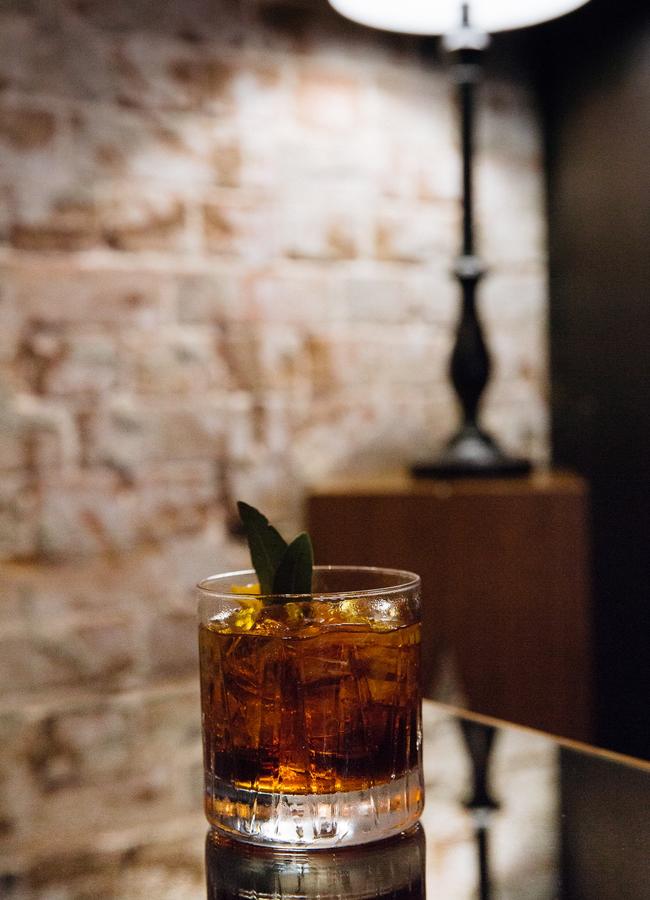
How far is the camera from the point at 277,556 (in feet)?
1.86

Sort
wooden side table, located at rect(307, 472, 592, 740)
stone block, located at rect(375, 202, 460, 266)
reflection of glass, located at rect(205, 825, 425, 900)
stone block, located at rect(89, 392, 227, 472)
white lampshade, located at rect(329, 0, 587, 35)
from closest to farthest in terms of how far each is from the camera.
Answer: reflection of glass, located at rect(205, 825, 425, 900), white lampshade, located at rect(329, 0, 587, 35), wooden side table, located at rect(307, 472, 592, 740), stone block, located at rect(89, 392, 227, 472), stone block, located at rect(375, 202, 460, 266)

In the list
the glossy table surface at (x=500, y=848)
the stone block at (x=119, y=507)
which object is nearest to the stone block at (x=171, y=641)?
the stone block at (x=119, y=507)

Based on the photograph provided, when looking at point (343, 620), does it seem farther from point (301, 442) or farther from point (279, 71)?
point (279, 71)

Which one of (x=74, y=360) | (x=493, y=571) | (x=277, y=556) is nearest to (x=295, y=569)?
(x=277, y=556)

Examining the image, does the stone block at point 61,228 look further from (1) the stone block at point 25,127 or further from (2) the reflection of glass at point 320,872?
(2) the reflection of glass at point 320,872

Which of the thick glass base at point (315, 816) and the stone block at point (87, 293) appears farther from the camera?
the stone block at point (87, 293)

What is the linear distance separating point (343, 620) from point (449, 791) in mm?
163

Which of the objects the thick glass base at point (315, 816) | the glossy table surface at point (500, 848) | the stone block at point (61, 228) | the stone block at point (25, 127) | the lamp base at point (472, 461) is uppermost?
the stone block at point (25, 127)

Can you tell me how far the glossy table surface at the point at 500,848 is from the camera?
0.48 meters

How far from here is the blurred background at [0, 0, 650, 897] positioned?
6.64ft

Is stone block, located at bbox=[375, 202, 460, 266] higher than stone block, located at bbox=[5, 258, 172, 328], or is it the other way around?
stone block, located at bbox=[375, 202, 460, 266]

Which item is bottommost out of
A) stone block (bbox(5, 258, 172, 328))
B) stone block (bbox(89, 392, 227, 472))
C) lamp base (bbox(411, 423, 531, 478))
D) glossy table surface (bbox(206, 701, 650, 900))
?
glossy table surface (bbox(206, 701, 650, 900))

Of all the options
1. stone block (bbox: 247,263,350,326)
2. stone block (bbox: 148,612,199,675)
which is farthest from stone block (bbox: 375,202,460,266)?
stone block (bbox: 148,612,199,675)

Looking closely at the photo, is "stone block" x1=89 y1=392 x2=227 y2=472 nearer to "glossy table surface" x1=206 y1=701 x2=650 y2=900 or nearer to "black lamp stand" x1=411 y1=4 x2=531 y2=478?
"black lamp stand" x1=411 y1=4 x2=531 y2=478
